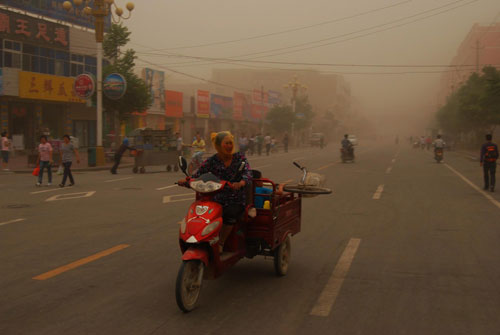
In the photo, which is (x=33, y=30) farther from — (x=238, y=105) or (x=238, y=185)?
(x=238, y=105)

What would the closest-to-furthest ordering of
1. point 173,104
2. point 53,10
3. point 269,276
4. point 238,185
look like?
point 238,185 < point 269,276 < point 53,10 < point 173,104

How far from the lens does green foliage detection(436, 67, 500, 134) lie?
3269 cm

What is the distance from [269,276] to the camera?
6.26m

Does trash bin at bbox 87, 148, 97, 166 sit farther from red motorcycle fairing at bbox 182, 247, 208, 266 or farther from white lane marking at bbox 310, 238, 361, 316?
red motorcycle fairing at bbox 182, 247, 208, 266

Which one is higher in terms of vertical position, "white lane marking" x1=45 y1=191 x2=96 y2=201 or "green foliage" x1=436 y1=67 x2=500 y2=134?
"green foliage" x1=436 y1=67 x2=500 y2=134

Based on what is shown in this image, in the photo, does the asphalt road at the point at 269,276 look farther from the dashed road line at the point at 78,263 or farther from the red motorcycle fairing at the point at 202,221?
the red motorcycle fairing at the point at 202,221

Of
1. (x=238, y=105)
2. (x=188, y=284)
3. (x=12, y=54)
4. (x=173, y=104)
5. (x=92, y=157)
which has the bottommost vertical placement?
(x=188, y=284)

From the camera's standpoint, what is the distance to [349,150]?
30594 millimetres

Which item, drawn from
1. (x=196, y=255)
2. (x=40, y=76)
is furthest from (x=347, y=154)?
(x=196, y=255)

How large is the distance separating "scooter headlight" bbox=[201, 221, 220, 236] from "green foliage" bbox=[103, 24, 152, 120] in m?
26.3

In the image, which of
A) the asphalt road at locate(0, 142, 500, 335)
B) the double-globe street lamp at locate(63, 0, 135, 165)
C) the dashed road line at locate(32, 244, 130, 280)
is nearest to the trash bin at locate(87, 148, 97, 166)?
the double-globe street lamp at locate(63, 0, 135, 165)

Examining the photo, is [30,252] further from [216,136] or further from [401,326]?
[401,326]

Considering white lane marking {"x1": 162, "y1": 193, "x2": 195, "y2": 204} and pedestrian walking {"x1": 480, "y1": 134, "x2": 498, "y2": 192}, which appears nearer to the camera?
white lane marking {"x1": 162, "y1": 193, "x2": 195, "y2": 204}

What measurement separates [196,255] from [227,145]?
54.2 inches
